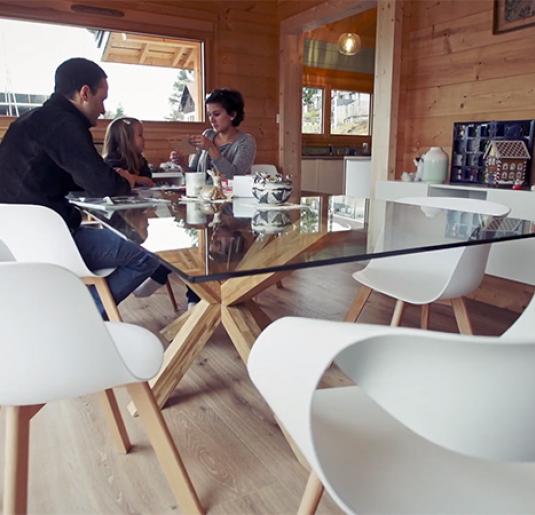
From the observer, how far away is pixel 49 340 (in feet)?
2.93

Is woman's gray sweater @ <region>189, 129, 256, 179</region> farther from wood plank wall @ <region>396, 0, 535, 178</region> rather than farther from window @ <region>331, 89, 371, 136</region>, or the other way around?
window @ <region>331, 89, 371, 136</region>

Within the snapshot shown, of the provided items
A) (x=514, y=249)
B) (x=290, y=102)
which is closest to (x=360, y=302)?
(x=514, y=249)

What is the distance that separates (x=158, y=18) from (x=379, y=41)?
218cm

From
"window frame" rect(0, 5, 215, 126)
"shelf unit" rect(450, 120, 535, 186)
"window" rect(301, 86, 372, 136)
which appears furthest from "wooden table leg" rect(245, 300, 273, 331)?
"window" rect(301, 86, 372, 136)

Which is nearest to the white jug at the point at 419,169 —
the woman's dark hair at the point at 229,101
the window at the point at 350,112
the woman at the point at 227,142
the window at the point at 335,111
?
the woman at the point at 227,142

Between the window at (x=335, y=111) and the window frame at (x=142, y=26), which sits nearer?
the window frame at (x=142, y=26)

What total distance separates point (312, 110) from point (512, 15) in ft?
13.6

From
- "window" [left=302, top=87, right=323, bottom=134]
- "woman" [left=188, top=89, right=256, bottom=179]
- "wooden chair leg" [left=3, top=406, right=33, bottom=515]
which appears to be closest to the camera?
"wooden chair leg" [left=3, top=406, right=33, bottom=515]

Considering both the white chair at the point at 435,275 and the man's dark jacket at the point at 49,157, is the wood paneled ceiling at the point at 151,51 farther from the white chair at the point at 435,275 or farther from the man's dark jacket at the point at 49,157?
the white chair at the point at 435,275

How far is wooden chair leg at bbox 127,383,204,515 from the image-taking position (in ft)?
3.59

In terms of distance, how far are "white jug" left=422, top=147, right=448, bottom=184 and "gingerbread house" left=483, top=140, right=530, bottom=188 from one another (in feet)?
0.88

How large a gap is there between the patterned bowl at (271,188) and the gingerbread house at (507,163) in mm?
1625

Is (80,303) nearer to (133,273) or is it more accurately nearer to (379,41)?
(133,273)

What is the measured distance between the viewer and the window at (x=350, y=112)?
698 centimetres
